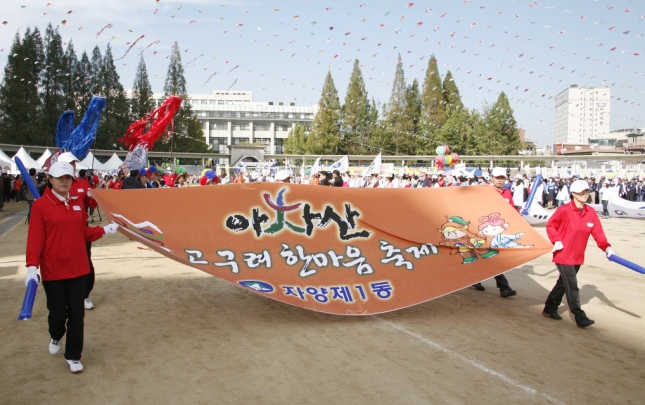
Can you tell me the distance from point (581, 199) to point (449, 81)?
6269 cm

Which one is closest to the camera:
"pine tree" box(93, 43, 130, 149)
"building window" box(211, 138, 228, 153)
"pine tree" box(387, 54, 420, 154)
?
"pine tree" box(93, 43, 130, 149)

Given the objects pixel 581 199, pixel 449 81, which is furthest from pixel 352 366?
pixel 449 81

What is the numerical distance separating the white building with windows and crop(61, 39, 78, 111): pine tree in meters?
37.0

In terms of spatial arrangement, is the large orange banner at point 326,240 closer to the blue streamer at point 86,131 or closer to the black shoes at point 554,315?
the black shoes at point 554,315

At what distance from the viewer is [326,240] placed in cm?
A: 586

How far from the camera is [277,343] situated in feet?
16.2

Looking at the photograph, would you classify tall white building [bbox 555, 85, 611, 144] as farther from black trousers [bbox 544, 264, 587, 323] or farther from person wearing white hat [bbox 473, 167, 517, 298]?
black trousers [bbox 544, 264, 587, 323]

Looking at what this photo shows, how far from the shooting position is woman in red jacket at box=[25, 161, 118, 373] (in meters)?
4.05

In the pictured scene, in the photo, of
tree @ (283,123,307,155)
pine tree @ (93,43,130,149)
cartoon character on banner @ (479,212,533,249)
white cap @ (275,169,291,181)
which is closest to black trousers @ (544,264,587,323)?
cartoon character on banner @ (479,212,533,249)

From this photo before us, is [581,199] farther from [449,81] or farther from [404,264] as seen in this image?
[449,81]

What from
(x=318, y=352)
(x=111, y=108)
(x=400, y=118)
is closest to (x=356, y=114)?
(x=400, y=118)

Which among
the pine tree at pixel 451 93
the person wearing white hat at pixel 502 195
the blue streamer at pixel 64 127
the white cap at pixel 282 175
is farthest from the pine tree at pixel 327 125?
the person wearing white hat at pixel 502 195

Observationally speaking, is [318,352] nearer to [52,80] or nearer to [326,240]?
[326,240]

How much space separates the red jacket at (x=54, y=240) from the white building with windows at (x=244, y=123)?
84422 millimetres
